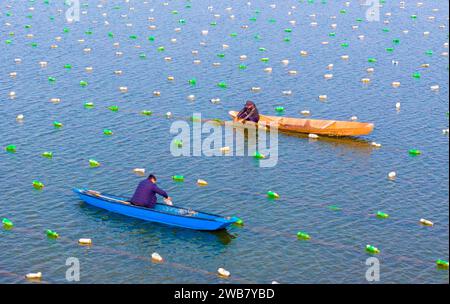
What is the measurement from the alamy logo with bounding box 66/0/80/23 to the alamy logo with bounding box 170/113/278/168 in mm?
41915

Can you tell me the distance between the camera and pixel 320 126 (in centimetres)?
5991

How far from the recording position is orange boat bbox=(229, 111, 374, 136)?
193 ft

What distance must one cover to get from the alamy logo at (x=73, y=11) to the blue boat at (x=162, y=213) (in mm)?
55795

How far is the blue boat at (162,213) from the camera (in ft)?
147

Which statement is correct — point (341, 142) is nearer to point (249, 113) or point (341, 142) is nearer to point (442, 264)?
point (249, 113)

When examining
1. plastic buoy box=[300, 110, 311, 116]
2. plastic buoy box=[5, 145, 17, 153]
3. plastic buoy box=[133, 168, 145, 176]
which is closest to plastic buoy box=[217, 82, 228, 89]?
plastic buoy box=[300, 110, 311, 116]

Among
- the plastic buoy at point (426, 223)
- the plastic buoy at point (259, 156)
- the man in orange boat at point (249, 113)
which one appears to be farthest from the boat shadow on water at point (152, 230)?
the man in orange boat at point (249, 113)

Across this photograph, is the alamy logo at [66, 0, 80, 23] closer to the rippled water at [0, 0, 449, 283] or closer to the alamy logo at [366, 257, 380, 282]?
the rippled water at [0, 0, 449, 283]

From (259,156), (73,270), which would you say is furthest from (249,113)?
(73,270)
